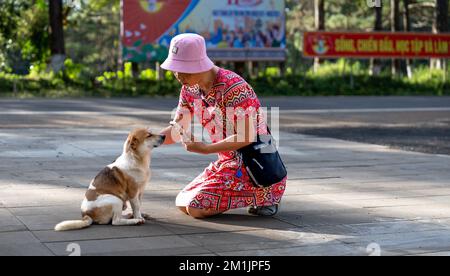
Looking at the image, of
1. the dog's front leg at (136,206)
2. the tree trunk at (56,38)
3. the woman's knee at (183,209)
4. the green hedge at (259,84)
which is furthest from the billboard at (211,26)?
the dog's front leg at (136,206)

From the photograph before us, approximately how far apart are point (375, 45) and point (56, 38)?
1203 centimetres

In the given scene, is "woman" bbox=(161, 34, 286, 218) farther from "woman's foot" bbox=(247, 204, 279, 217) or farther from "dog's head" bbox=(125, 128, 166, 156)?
"dog's head" bbox=(125, 128, 166, 156)

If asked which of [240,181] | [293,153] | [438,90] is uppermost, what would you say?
[240,181]

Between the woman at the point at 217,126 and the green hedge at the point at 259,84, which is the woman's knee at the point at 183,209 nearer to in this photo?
the woman at the point at 217,126

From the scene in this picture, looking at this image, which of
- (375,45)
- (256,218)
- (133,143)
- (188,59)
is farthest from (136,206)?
(375,45)

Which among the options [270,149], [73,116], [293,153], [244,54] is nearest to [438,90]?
[244,54]

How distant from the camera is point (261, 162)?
676cm

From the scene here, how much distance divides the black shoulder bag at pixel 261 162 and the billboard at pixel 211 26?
21.5 meters

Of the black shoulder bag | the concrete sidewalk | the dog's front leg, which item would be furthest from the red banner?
the dog's front leg

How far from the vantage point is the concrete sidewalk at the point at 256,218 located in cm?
581

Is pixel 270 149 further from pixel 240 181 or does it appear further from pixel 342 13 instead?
pixel 342 13

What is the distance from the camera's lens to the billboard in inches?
1097

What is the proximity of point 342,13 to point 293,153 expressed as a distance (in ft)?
162

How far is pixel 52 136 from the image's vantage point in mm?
13203
